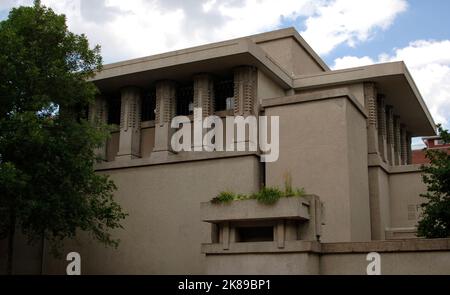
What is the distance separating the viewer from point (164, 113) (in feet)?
77.6

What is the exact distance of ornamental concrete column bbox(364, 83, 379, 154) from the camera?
23922 mm

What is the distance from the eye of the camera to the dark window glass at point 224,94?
23172 millimetres

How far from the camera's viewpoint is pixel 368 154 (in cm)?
2384

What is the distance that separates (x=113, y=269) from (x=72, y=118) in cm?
640

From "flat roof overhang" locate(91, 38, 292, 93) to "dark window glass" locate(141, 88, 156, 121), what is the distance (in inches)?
20.0

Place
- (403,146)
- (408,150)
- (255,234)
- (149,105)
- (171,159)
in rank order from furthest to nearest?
(408,150)
(403,146)
(149,105)
(171,159)
(255,234)

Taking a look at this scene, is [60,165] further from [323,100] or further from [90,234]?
[323,100]

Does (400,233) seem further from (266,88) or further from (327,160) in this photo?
(266,88)

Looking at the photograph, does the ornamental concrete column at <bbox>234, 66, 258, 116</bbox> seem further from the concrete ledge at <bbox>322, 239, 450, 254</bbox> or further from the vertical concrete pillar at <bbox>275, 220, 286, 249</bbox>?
the concrete ledge at <bbox>322, 239, 450, 254</bbox>

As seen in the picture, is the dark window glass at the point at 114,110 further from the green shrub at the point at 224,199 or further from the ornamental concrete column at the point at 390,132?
the ornamental concrete column at the point at 390,132

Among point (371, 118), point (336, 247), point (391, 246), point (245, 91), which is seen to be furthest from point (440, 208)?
point (245, 91)

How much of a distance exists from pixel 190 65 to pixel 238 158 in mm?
4072

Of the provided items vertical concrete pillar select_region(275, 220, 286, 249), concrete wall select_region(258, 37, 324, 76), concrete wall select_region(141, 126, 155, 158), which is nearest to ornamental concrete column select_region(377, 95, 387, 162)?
concrete wall select_region(258, 37, 324, 76)
